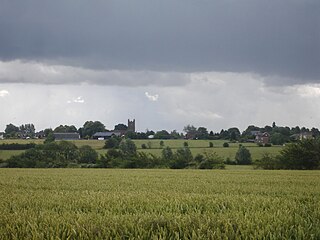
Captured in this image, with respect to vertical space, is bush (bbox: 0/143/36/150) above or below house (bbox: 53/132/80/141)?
below

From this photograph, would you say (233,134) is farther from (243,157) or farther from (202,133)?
(243,157)

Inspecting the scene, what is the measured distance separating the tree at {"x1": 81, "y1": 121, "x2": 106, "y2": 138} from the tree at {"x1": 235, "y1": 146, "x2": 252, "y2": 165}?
3365 inches

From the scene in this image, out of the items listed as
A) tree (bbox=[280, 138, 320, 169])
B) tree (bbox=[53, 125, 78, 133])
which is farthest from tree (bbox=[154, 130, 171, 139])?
tree (bbox=[280, 138, 320, 169])

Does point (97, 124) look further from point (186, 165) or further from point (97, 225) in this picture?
point (97, 225)

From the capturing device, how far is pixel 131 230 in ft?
23.7

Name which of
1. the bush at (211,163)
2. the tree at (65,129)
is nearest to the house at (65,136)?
the tree at (65,129)

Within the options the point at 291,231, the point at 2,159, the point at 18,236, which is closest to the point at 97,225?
the point at 18,236

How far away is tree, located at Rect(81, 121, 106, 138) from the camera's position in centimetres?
16212

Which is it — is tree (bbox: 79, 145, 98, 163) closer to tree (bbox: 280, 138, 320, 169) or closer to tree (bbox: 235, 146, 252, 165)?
tree (bbox: 235, 146, 252, 165)

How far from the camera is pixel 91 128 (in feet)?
540

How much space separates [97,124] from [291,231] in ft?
530

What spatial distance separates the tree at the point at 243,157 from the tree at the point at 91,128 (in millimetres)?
85473

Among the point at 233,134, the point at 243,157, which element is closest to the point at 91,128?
the point at 233,134

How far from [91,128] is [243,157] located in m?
89.8
